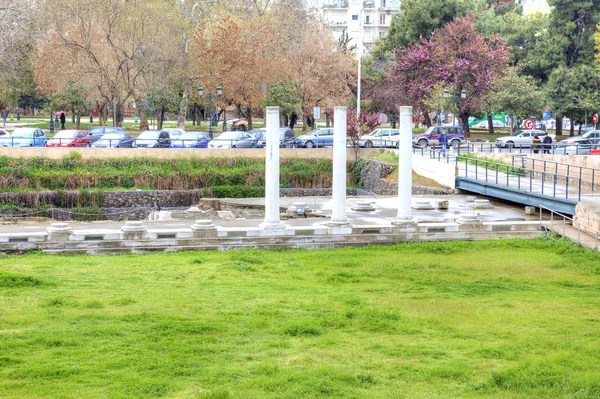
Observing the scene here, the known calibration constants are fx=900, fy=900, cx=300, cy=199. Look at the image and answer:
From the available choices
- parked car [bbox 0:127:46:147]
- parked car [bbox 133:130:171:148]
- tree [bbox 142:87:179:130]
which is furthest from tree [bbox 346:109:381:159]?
parked car [bbox 0:127:46:147]

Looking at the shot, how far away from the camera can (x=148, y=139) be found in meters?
50.2

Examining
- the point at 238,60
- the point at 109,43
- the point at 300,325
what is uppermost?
the point at 109,43

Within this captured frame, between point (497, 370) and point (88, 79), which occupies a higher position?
point (88, 79)

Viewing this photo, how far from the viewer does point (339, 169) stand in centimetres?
2880

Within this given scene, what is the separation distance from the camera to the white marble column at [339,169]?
28359mm

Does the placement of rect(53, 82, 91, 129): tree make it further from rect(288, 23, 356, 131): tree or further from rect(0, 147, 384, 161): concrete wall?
rect(0, 147, 384, 161): concrete wall

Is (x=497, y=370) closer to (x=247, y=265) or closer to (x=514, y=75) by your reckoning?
(x=247, y=265)

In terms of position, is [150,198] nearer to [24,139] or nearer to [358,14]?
[24,139]

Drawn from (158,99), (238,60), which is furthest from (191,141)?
(158,99)

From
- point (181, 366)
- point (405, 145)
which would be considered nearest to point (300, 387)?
point (181, 366)

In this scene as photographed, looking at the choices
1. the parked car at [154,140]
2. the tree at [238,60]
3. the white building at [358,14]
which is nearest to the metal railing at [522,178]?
the parked car at [154,140]

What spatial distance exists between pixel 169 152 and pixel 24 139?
829 centimetres

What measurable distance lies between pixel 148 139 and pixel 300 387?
3779 centimetres

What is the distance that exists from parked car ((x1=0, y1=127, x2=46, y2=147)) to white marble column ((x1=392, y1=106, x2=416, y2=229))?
26539mm
